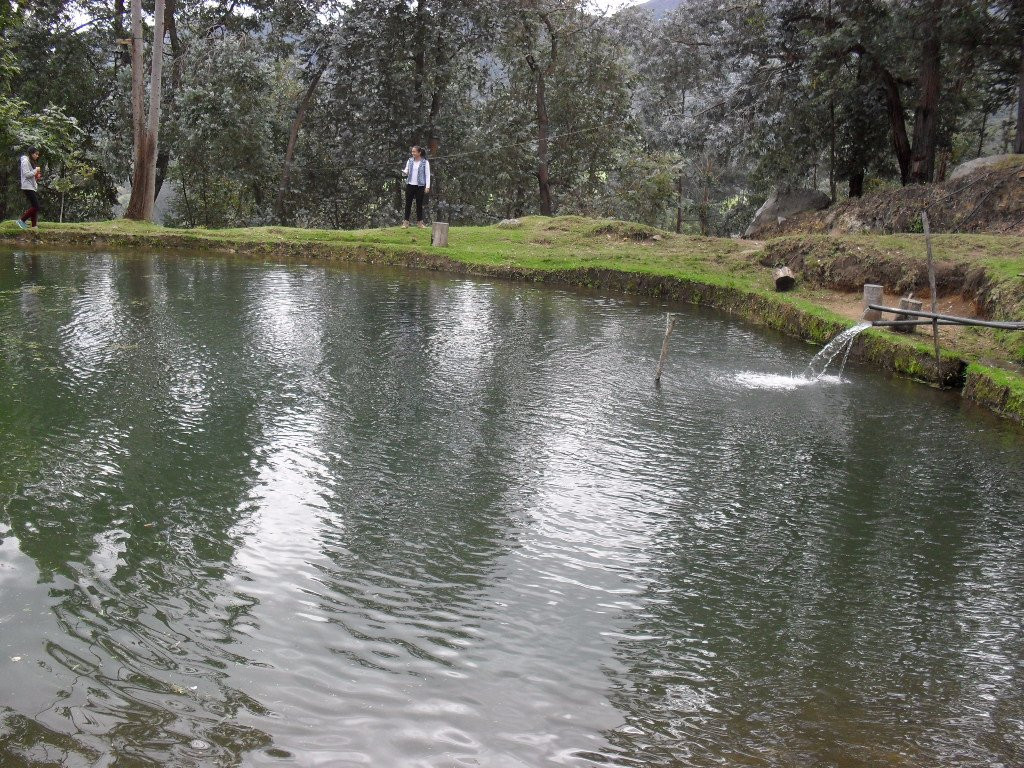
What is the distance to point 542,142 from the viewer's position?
28391 mm

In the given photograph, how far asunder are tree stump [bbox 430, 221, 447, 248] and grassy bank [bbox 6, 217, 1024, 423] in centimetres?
22

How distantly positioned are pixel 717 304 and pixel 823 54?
7.41 m

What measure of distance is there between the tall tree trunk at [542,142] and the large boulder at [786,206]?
8102 mm

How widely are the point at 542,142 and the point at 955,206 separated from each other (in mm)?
14634

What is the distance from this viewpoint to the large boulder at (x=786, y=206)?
2247cm

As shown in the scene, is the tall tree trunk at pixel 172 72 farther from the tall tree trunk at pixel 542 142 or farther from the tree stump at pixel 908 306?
the tree stump at pixel 908 306

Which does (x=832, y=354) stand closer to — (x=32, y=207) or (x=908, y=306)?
(x=908, y=306)

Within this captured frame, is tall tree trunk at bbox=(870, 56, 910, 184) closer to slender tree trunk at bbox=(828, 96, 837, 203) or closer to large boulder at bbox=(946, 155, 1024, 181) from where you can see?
slender tree trunk at bbox=(828, 96, 837, 203)

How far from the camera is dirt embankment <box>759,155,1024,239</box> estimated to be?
1582 cm

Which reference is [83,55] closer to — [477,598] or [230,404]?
[230,404]

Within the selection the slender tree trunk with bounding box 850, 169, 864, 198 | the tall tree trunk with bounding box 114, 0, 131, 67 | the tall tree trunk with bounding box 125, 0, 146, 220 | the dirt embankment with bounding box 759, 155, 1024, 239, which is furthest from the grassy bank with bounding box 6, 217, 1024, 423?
the tall tree trunk with bounding box 114, 0, 131, 67

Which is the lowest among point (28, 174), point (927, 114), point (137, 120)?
point (28, 174)

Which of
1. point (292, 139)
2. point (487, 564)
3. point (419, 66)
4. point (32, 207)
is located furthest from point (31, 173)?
point (487, 564)

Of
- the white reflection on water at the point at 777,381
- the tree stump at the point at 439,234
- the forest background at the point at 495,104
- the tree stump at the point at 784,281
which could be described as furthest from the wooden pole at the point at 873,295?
the tree stump at the point at 439,234
